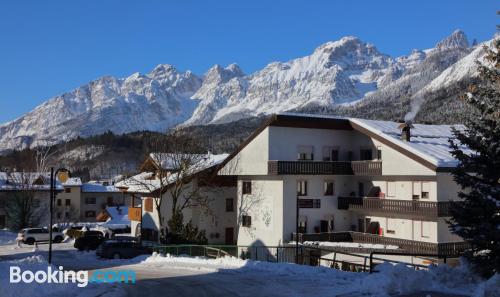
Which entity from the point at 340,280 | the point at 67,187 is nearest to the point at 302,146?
the point at 340,280

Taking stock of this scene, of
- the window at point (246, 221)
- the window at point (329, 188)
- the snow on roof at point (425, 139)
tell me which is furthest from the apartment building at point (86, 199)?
the snow on roof at point (425, 139)

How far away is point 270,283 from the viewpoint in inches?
766

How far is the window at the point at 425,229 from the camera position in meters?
35.2

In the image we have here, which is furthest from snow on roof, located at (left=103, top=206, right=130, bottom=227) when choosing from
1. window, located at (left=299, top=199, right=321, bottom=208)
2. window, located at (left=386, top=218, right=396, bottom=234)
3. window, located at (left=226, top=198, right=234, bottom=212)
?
window, located at (left=386, top=218, right=396, bottom=234)

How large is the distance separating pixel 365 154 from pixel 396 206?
271 inches

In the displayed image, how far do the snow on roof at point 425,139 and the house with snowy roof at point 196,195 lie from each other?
13645 mm

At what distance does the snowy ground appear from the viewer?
16.0 metres

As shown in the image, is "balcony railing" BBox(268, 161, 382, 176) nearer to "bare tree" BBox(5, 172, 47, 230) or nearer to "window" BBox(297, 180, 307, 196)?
"window" BBox(297, 180, 307, 196)

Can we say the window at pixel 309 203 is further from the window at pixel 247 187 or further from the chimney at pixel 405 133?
the chimney at pixel 405 133

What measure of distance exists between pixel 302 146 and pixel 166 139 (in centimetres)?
1611

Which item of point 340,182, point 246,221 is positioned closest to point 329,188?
point 340,182

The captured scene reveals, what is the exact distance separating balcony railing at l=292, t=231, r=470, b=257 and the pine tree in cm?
1348

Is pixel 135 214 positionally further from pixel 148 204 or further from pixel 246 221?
pixel 246 221

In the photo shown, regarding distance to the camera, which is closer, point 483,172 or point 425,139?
point 483,172
